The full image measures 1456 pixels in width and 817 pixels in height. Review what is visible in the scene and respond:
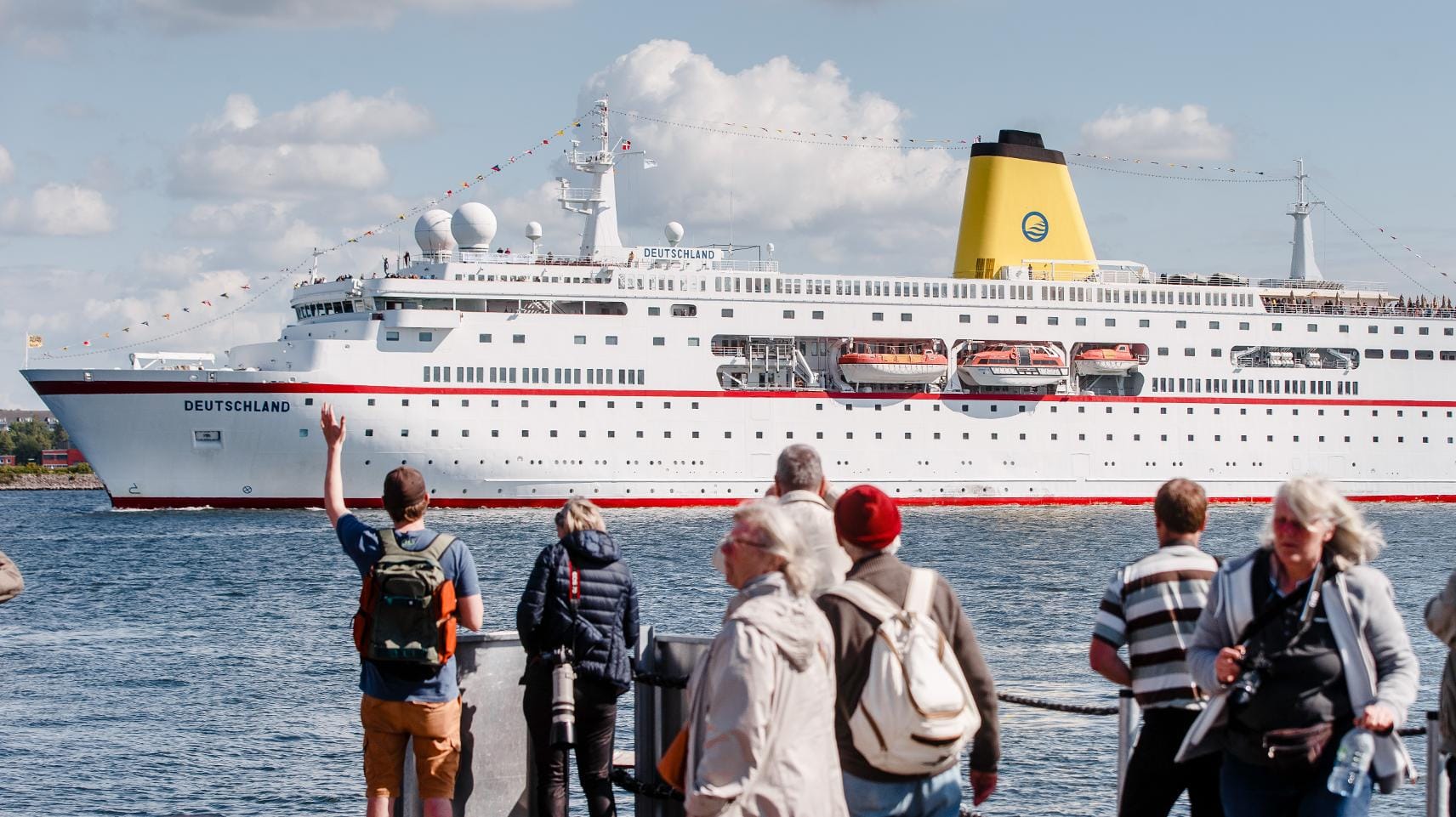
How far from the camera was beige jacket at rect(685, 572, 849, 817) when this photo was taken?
389 centimetres

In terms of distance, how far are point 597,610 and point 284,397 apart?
33897mm

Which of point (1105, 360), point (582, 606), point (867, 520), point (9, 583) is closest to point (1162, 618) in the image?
point (867, 520)

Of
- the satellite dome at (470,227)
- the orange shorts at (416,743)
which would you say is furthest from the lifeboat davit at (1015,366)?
the orange shorts at (416,743)

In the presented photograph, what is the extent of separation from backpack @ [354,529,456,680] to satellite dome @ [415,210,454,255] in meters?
37.5

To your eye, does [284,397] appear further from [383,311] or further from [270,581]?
[270,581]

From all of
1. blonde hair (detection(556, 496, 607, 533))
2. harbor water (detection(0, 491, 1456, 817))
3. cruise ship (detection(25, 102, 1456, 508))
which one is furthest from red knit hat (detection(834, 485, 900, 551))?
cruise ship (detection(25, 102, 1456, 508))

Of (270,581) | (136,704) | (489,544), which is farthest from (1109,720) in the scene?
(489,544)

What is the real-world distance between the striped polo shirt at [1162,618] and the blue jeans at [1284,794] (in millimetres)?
481

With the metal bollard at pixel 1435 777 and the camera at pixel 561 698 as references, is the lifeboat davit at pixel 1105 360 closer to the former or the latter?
the camera at pixel 561 698

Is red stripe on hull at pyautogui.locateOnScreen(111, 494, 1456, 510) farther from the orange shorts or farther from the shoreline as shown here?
the shoreline

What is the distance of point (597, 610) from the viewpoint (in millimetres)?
6219

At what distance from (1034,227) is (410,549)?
45.2 metres

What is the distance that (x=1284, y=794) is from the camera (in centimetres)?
441

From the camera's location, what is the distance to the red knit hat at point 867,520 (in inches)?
Result: 178
